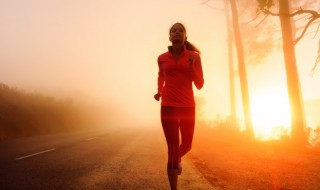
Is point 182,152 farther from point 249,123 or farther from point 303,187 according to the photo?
point 249,123

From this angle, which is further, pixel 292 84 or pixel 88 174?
pixel 292 84

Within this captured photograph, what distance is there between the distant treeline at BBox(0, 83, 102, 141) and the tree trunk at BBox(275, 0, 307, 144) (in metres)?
15.2

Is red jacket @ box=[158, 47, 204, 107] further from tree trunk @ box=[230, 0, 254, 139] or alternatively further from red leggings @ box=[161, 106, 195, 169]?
tree trunk @ box=[230, 0, 254, 139]

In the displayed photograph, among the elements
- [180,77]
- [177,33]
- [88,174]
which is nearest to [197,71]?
[180,77]

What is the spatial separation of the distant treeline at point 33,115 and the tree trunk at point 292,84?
15.2m

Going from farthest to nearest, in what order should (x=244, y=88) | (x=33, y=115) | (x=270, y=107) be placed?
(x=270, y=107), (x=33, y=115), (x=244, y=88)

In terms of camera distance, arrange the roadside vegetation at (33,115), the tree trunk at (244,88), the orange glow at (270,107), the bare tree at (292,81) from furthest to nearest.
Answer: the orange glow at (270,107) → the roadside vegetation at (33,115) → the tree trunk at (244,88) → the bare tree at (292,81)

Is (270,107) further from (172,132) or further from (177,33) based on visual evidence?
(172,132)

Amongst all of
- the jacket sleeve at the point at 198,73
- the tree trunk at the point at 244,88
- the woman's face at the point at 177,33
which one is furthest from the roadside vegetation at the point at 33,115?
the jacket sleeve at the point at 198,73

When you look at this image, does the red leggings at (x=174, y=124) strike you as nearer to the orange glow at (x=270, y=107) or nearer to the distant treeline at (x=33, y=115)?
the distant treeline at (x=33, y=115)

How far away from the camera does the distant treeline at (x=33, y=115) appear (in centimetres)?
1858

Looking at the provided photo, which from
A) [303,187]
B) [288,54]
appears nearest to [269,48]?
[288,54]

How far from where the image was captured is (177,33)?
12.5 feet

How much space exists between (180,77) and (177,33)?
0.60m
